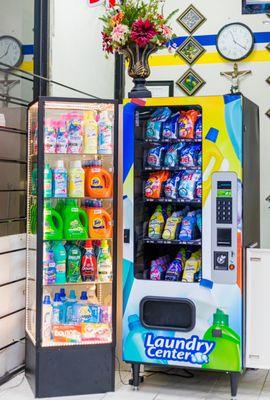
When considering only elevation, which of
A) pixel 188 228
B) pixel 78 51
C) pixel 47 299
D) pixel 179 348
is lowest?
pixel 179 348

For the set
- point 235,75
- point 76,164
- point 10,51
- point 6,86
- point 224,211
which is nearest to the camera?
point 224,211

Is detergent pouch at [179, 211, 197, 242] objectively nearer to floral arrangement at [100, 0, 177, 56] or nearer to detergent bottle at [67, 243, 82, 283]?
detergent bottle at [67, 243, 82, 283]

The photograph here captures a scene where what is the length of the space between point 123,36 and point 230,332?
6.98 feet

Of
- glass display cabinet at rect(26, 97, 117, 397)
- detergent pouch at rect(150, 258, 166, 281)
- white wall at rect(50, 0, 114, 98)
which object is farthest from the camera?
white wall at rect(50, 0, 114, 98)

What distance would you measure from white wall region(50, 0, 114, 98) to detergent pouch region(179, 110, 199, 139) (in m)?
1.44

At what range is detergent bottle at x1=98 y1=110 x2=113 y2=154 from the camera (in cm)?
409

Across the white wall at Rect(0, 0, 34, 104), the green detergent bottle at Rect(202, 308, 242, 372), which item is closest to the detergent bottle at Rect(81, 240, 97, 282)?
the green detergent bottle at Rect(202, 308, 242, 372)

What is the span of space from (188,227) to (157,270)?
0.39 meters

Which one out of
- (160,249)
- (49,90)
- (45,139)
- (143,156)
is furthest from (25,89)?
(160,249)

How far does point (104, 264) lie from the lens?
4105mm

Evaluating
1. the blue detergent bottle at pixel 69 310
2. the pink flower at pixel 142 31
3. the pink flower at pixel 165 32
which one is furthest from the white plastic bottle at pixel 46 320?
the pink flower at pixel 165 32

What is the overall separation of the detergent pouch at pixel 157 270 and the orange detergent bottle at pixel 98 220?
1.24 ft

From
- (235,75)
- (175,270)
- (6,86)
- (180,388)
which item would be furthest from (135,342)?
(235,75)

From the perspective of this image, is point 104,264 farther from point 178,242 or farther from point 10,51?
point 10,51
